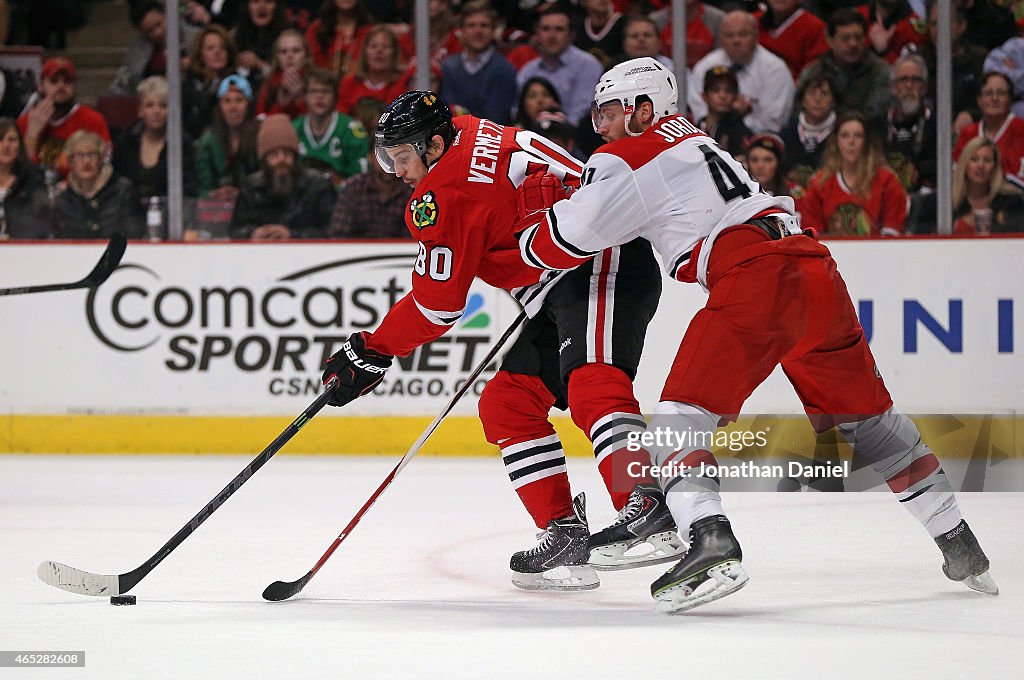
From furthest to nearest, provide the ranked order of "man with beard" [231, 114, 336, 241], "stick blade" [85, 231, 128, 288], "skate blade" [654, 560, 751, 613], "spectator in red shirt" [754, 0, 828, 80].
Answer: "man with beard" [231, 114, 336, 241]
"spectator in red shirt" [754, 0, 828, 80]
"stick blade" [85, 231, 128, 288]
"skate blade" [654, 560, 751, 613]

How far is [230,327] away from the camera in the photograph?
21.5 ft

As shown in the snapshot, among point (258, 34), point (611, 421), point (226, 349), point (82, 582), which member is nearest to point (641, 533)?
point (611, 421)

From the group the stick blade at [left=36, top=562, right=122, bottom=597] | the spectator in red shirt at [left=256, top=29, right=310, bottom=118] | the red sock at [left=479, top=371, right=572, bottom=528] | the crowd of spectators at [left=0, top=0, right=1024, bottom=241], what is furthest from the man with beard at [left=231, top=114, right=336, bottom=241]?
the stick blade at [left=36, top=562, right=122, bottom=597]

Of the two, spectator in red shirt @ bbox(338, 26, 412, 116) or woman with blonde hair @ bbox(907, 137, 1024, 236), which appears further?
spectator in red shirt @ bbox(338, 26, 412, 116)

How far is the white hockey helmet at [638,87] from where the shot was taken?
3.36m

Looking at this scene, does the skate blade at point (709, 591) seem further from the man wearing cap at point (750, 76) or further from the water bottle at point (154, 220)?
the water bottle at point (154, 220)

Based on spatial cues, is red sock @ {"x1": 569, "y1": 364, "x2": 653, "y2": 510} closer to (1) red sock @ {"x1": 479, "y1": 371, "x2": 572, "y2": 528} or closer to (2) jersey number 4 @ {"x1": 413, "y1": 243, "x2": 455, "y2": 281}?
A: (1) red sock @ {"x1": 479, "y1": 371, "x2": 572, "y2": 528}

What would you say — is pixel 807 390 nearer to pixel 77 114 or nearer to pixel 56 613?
pixel 56 613

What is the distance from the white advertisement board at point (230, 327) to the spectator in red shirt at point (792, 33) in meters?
0.84

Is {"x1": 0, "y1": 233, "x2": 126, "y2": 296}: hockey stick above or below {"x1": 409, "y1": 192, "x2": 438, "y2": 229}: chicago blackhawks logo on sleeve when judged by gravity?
below

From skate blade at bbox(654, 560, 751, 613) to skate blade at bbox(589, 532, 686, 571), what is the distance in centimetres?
25

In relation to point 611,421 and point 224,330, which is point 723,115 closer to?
point 224,330

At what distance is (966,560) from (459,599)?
43.0 inches

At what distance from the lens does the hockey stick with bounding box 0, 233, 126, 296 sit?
5.43m
